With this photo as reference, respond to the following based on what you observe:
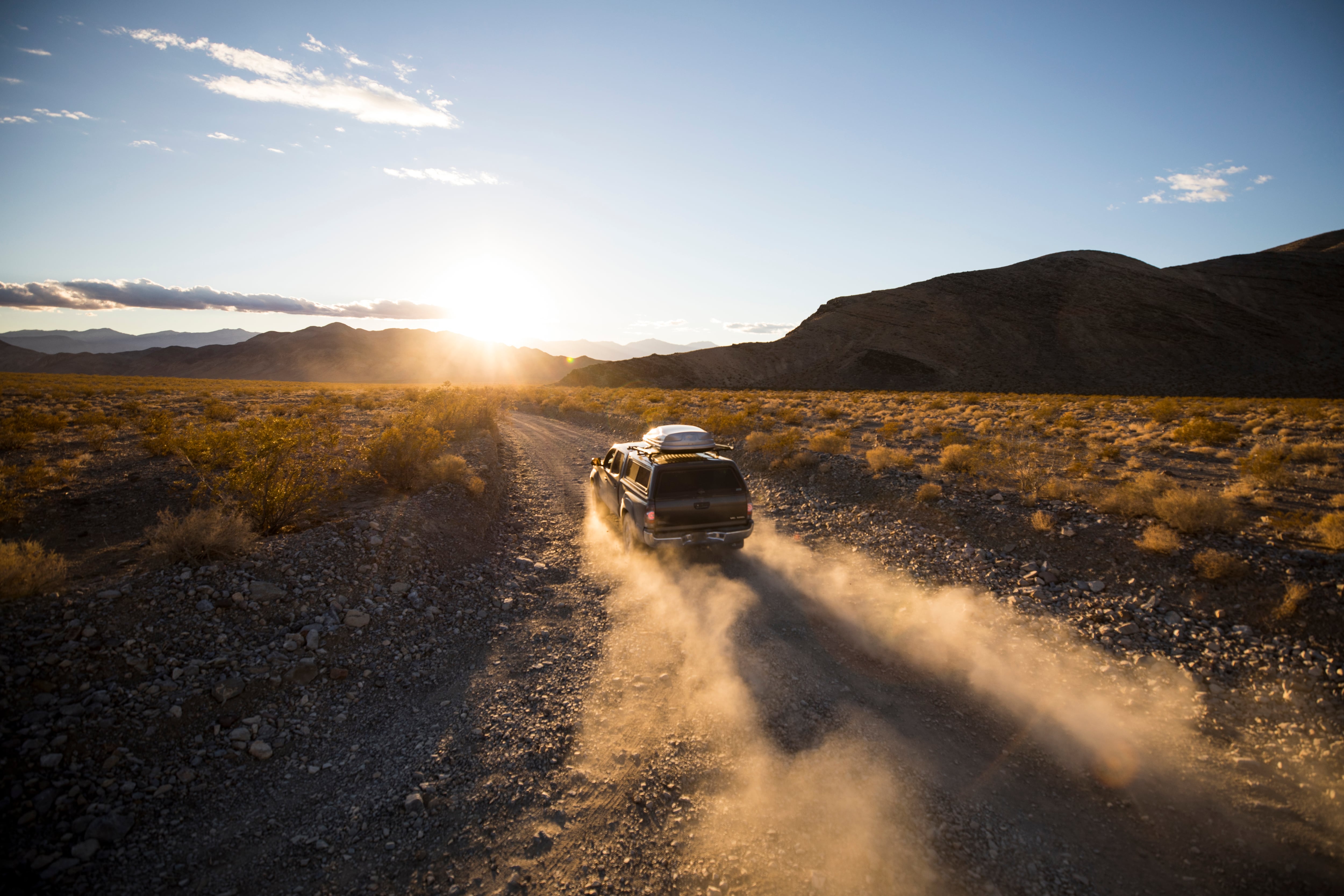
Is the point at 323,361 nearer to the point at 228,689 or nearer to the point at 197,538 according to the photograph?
the point at 197,538

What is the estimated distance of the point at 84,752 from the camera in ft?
13.6

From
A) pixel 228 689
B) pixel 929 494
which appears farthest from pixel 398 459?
pixel 929 494

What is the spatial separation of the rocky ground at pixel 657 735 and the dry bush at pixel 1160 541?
40 centimetres

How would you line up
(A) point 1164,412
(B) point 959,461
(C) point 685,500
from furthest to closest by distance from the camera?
(A) point 1164,412 → (B) point 959,461 → (C) point 685,500

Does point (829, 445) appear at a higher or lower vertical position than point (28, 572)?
higher

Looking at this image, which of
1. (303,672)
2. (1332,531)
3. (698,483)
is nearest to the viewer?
(303,672)

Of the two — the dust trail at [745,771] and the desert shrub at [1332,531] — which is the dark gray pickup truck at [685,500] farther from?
the desert shrub at [1332,531]

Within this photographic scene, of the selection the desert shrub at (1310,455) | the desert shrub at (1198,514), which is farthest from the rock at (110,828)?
the desert shrub at (1310,455)

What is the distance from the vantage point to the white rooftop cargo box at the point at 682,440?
9.27m

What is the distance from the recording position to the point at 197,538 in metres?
6.28

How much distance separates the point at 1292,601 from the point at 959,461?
673 centimetres

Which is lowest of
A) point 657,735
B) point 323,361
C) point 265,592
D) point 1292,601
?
point 657,735

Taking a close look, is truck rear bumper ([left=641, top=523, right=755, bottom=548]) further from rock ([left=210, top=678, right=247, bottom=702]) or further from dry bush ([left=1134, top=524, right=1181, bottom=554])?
dry bush ([left=1134, top=524, right=1181, bottom=554])

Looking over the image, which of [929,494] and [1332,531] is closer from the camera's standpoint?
[1332,531]
